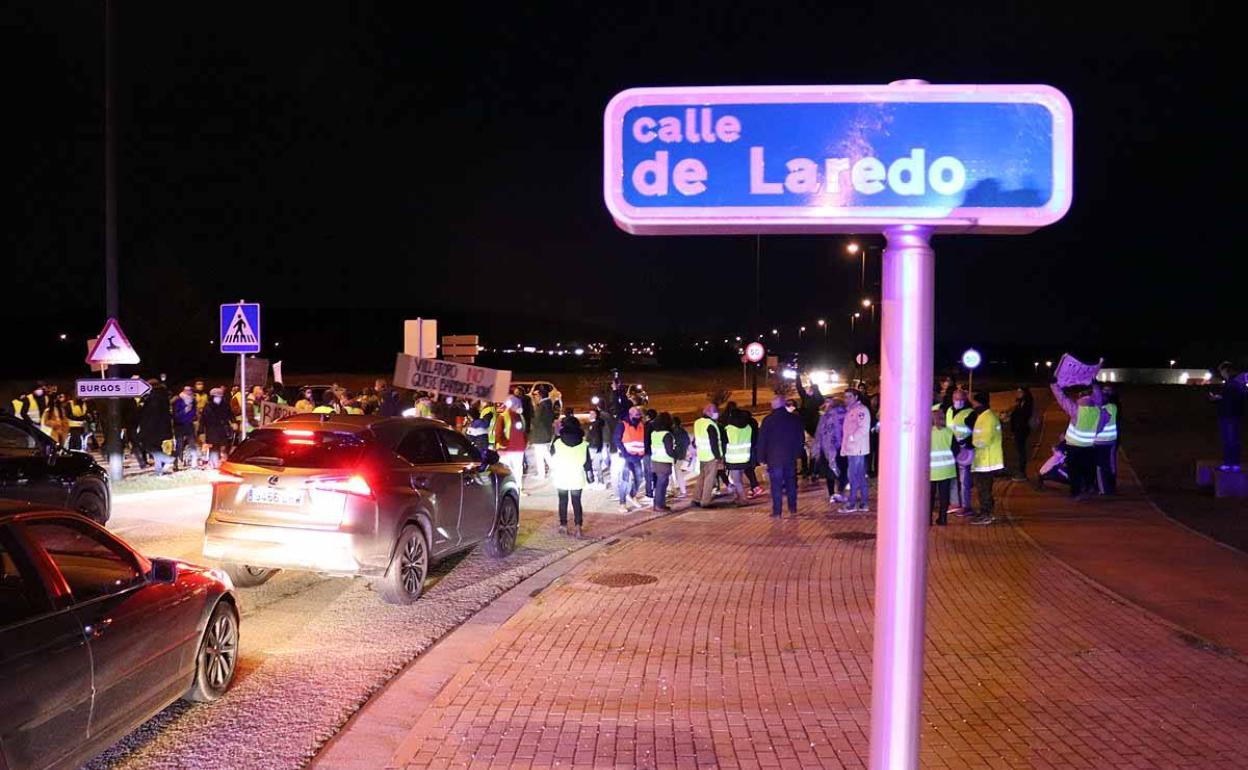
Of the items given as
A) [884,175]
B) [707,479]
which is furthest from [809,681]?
[707,479]

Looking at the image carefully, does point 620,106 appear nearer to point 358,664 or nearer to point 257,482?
point 358,664

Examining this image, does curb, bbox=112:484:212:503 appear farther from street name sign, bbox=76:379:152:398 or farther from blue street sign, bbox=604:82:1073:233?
blue street sign, bbox=604:82:1073:233

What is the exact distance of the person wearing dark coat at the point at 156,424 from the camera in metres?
17.4

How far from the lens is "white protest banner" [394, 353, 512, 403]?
53.7 feet

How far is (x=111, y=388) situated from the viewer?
1614cm

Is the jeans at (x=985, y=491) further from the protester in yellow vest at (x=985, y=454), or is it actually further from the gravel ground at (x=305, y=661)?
the gravel ground at (x=305, y=661)

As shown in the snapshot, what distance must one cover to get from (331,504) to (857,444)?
26.5 ft

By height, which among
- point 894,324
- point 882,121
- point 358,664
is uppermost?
point 882,121

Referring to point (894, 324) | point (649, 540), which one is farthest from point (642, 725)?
point (649, 540)

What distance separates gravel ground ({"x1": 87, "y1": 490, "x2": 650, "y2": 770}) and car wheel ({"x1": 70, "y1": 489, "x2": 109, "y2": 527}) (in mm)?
3367

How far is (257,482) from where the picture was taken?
27.5ft

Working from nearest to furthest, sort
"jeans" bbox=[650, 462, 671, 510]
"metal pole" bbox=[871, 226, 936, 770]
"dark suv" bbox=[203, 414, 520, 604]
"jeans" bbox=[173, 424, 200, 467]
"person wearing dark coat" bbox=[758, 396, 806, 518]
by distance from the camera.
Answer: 1. "metal pole" bbox=[871, 226, 936, 770]
2. "dark suv" bbox=[203, 414, 520, 604]
3. "person wearing dark coat" bbox=[758, 396, 806, 518]
4. "jeans" bbox=[650, 462, 671, 510]
5. "jeans" bbox=[173, 424, 200, 467]

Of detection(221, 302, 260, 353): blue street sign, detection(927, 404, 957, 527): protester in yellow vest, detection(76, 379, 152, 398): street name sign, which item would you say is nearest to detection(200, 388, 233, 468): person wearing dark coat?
detection(76, 379, 152, 398): street name sign

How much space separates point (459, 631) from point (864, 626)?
3217 mm
